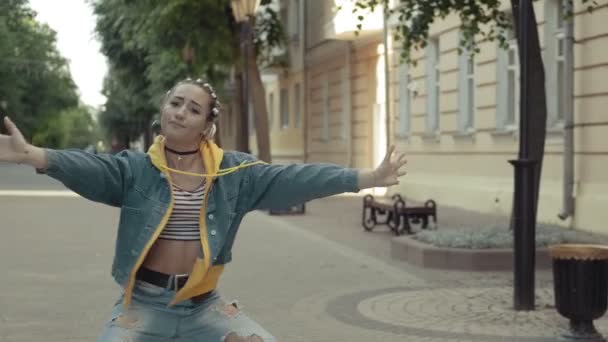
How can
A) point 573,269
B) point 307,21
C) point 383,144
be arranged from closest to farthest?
1. point 573,269
2. point 383,144
3. point 307,21

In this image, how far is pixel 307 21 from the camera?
35.2 meters

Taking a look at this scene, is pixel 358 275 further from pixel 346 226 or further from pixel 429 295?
pixel 346 226

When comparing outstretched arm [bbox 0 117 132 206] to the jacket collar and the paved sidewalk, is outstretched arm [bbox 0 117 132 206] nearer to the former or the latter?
the jacket collar

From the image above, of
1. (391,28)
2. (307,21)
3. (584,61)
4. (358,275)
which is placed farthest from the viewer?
(307,21)

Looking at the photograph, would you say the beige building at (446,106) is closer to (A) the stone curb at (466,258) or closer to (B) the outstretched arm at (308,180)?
(A) the stone curb at (466,258)

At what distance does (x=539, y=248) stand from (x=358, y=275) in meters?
2.02

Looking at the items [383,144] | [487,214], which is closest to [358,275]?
[487,214]

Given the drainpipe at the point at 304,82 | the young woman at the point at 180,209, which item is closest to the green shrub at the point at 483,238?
the young woman at the point at 180,209

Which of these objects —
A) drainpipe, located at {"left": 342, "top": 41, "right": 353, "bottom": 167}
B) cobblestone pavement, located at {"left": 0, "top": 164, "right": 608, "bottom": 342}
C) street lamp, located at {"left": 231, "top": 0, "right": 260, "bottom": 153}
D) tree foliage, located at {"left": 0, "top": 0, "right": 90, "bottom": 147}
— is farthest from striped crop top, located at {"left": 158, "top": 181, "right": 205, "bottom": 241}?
tree foliage, located at {"left": 0, "top": 0, "right": 90, "bottom": 147}

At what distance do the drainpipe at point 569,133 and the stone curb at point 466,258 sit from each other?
199 inches

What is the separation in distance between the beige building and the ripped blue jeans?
1110 cm

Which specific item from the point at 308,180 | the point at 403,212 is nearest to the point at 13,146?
the point at 308,180

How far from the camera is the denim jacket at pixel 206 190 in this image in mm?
3734

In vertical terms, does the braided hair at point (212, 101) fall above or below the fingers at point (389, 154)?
above
